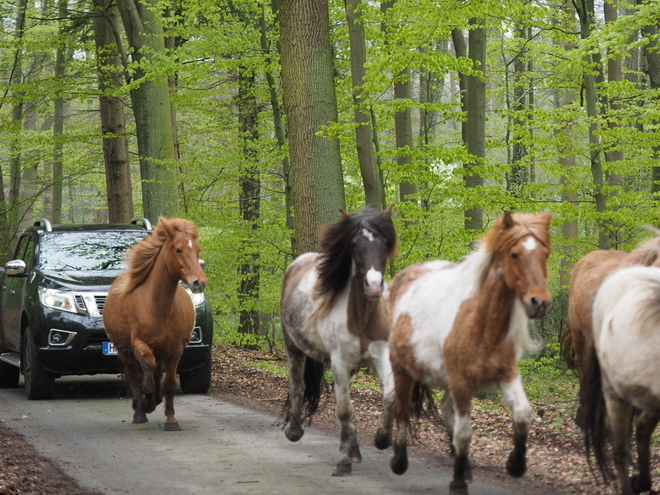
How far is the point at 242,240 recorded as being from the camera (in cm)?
1786

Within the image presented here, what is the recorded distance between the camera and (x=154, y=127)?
15930 millimetres

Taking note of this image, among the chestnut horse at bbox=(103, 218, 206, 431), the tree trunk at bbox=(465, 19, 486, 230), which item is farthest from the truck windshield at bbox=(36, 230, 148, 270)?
the tree trunk at bbox=(465, 19, 486, 230)

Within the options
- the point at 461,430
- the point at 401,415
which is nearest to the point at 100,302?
the point at 401,415

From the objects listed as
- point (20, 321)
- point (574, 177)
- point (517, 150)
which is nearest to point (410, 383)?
point (20, 321)

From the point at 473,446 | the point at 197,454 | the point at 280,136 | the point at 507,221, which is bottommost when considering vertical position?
the point at 473,446

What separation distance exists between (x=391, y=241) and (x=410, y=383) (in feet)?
3.66

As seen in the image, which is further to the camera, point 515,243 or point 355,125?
point 355,125

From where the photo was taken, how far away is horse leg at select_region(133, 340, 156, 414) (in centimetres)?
844

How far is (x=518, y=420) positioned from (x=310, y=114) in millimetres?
7042

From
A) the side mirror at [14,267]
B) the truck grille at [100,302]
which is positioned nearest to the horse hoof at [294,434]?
the truck grille at [100,302]

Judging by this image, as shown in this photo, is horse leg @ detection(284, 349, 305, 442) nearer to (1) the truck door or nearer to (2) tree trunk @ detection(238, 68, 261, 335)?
(1) the truck door

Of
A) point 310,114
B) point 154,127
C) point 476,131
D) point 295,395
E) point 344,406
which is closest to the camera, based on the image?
point 344,406

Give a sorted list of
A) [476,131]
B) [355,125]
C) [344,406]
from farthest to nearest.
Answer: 1. [476,131]
2. [355,125]
3. [344,406]

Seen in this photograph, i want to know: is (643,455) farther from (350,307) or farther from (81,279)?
(81,279)
